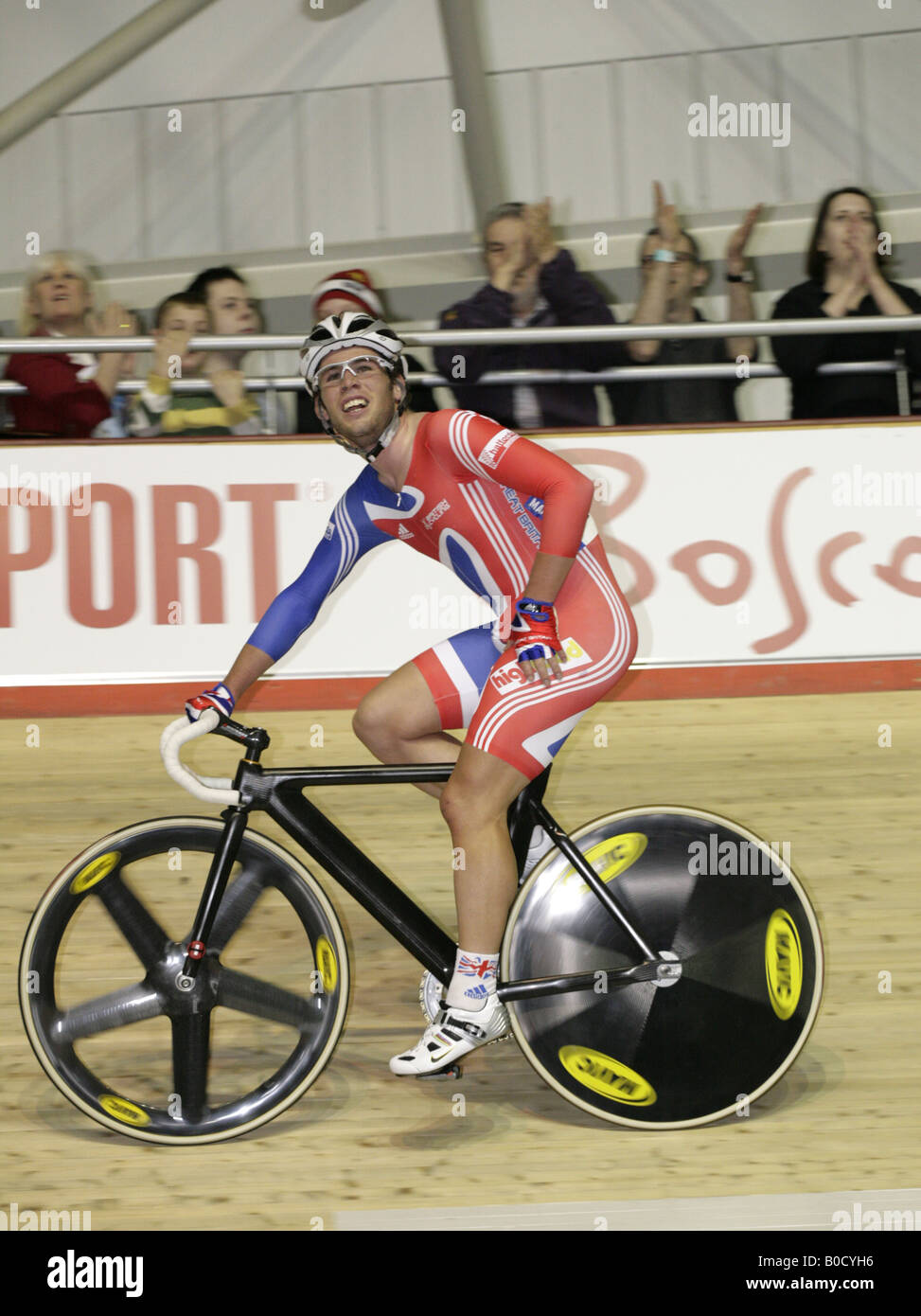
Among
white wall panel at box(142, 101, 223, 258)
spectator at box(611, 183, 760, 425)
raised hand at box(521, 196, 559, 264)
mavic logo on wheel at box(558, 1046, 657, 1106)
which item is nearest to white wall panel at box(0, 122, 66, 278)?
white wall panel at box(142, 101, 223, 258)

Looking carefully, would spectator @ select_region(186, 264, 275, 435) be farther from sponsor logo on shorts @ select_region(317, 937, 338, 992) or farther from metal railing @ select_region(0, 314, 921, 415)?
sponsor logo on shorts @ select_region(317, 937, 338, 992)

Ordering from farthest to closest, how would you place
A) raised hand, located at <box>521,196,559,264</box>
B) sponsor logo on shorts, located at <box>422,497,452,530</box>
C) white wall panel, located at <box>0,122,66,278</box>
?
white wall panel, located at <box>0,122,66,278</box>
raised hand, located at <box>521,196,559,264</box>
sponsor logo on shorts, located at <box>422,497,452,530</box>

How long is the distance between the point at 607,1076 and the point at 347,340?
Answer: 1440 millimetres

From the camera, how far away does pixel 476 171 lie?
1153 cm

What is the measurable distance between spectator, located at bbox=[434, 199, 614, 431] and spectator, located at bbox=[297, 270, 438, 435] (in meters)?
0.14

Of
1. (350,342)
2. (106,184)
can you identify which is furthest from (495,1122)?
(106,184)

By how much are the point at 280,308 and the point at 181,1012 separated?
980 cm

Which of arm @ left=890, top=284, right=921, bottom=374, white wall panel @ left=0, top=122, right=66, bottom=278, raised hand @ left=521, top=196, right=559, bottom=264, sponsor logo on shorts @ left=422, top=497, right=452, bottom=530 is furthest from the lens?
white wall panel @ left=0, top=122, right=66, bottom=278

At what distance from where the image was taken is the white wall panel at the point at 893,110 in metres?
11.8

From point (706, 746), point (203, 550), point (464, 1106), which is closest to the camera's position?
point (464, 1106)

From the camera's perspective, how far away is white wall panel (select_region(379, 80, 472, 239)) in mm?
11891

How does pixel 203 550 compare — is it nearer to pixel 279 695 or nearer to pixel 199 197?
pixel 279 695

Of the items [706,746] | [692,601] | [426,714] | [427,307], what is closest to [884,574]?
[692,601]

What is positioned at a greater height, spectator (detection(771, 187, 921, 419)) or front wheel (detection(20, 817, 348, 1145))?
spectator (detection(771, 187, 921, 419))
